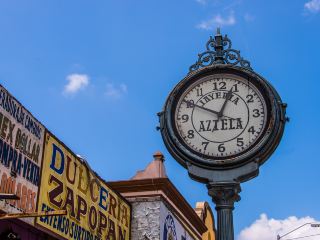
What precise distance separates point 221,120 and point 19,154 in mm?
3630

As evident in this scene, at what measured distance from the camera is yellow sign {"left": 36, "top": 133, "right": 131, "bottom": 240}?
871 cm

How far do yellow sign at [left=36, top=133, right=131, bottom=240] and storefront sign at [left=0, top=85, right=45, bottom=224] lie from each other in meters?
0.30

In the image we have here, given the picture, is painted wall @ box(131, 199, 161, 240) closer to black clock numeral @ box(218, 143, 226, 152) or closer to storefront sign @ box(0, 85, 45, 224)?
storefront sign @ box(0, 85, 45, 224)

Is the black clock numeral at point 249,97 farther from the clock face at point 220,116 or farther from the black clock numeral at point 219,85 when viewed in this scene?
the black clock numeral at point 219,85

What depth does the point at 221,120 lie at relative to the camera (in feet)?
17.5

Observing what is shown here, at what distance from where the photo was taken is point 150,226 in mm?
12703

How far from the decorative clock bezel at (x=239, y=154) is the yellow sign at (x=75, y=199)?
3694 mm

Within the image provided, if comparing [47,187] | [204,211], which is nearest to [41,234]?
[47,187]

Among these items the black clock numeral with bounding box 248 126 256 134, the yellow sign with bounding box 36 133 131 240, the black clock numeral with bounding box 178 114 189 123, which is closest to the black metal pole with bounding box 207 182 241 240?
the black clock numeral with bounding box 248 126 256 134

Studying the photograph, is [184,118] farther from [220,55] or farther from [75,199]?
[75,199]

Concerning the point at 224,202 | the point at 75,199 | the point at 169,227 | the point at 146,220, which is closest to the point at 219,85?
the point at 224,202

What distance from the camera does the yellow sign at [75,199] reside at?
8.71 metres

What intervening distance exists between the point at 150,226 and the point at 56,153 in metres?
4.36

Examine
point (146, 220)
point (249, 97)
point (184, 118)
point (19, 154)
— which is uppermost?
point (146, 220)
